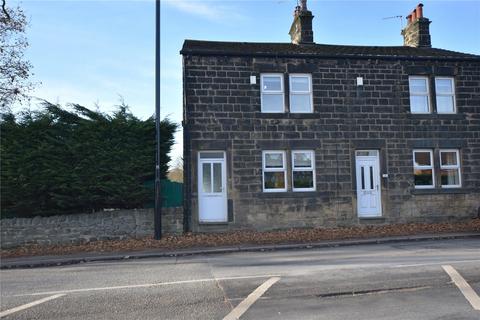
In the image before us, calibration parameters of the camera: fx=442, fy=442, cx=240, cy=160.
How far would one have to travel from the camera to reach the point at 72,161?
599 inches

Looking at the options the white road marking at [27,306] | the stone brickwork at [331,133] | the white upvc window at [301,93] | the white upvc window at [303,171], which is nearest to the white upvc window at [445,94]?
the stone brickwork at [331,133]

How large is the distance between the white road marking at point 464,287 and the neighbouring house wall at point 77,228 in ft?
32.3

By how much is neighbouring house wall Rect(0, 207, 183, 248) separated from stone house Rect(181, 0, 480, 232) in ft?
5.80

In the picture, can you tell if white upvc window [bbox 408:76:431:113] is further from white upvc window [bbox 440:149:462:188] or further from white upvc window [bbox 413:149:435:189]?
white upvc window [bbox 440:149:462:188]

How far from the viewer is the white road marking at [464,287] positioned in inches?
242

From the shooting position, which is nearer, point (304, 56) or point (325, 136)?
point (325, 136)

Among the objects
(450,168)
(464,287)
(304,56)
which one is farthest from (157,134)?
(450,168)

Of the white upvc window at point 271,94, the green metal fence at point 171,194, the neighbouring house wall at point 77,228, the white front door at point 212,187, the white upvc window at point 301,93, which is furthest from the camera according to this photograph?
the white upvc window at point 301,93

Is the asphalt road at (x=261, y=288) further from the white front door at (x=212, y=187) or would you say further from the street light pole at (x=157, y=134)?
the white front door at (x=212, y=187)

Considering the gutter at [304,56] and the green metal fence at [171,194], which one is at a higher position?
the gutter at [304,56]

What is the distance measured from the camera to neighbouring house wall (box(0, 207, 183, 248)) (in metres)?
14.5

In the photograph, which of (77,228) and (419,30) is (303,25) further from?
(77,228)

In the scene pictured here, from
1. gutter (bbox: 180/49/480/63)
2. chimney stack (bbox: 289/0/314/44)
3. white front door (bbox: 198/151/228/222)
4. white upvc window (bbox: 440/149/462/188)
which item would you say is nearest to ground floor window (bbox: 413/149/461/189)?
white upvc window (bbox: 440/149/462/188)

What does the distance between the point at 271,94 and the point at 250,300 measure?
11.4 m
